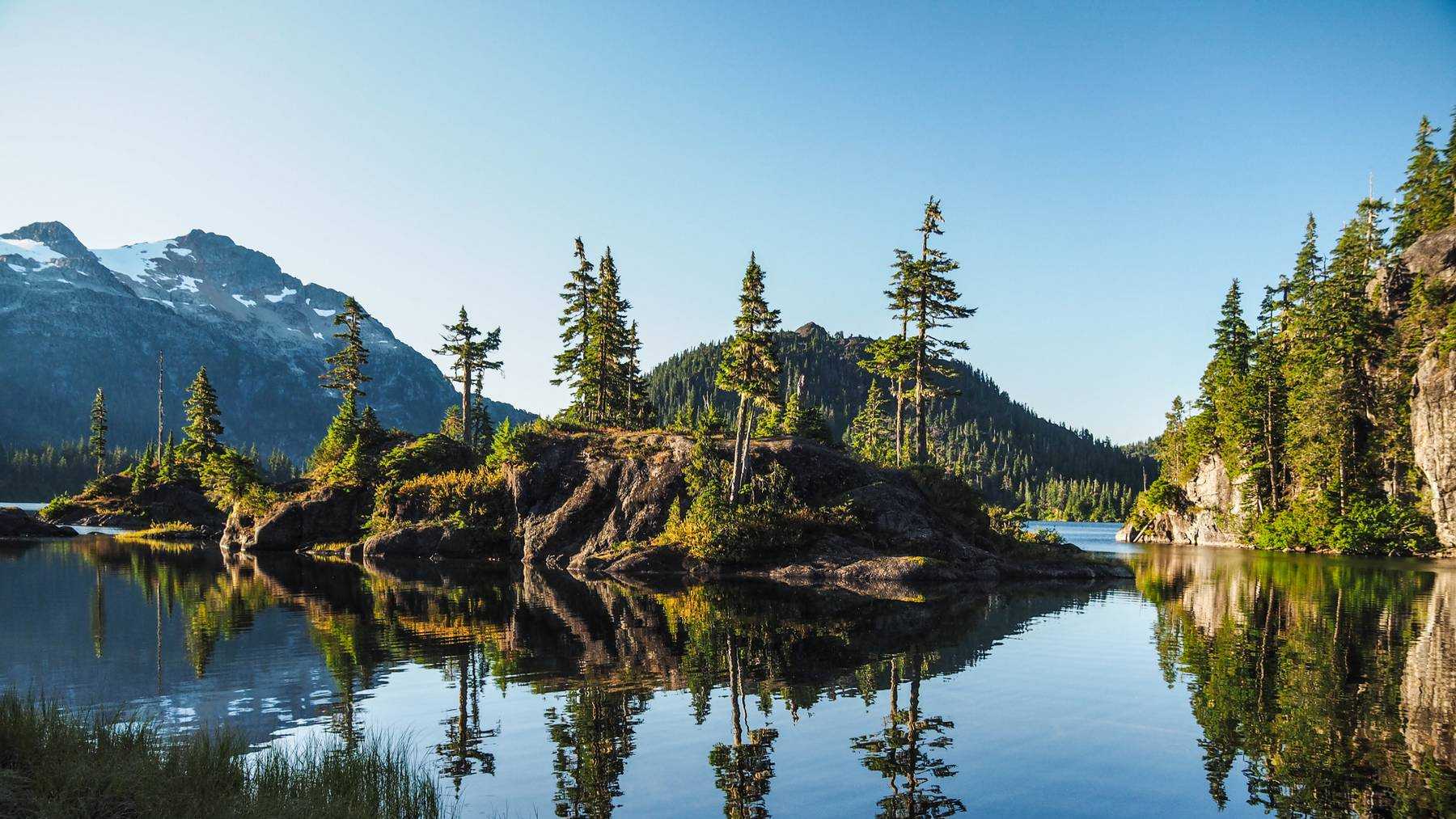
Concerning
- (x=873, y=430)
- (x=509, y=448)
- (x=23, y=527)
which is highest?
(x=873, y=430)

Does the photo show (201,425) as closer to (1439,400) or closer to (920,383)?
(920,383)

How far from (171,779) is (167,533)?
263 feet

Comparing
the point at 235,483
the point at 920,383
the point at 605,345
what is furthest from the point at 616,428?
the point at 235,483

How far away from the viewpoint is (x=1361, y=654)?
1956cm

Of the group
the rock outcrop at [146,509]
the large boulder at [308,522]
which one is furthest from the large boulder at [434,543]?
the rock outcrop at [146,509]

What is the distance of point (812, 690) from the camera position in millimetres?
15984

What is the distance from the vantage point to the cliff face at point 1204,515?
82.2 metres

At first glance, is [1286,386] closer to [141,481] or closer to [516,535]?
[516,535]

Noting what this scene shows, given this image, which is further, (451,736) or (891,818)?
(451,736)

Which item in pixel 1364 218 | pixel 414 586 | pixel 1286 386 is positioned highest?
pixel 1364 218

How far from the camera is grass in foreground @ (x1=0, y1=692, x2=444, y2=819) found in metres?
7.53

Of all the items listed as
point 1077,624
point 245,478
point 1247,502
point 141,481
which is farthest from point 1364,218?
point 141,481

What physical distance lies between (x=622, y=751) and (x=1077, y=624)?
18694 millimetres

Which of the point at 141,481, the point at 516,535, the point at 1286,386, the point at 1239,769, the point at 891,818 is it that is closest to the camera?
the point at 891,818
